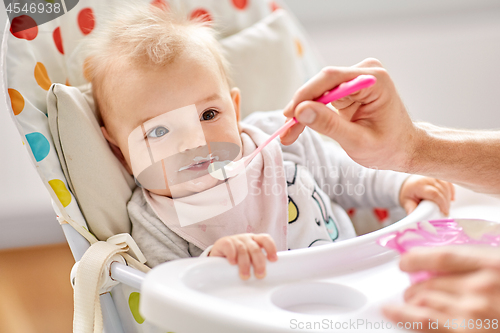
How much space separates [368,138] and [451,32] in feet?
4.01

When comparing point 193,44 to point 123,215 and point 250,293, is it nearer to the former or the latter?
point 123,215

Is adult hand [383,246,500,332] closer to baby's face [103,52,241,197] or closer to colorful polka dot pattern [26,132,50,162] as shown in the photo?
baby's face [103,52,241,197]

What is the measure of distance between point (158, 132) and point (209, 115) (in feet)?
0.28

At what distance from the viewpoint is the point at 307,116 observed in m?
0.49

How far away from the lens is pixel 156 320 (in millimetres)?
407

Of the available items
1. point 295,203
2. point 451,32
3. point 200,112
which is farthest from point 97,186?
point 451,32

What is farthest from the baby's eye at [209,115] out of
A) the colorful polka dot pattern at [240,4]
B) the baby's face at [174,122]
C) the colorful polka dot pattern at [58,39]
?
the colorful polka dot pattern at [240,4]

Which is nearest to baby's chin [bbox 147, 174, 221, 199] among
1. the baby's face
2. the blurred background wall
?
the baby's face

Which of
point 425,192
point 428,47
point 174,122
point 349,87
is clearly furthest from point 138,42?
point 428,47

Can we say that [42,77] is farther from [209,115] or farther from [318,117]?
[318,117]

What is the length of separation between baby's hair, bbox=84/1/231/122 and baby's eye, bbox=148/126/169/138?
9cm

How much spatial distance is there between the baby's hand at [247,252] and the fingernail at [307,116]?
0.14 metres

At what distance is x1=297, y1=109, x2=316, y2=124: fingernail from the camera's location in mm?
493

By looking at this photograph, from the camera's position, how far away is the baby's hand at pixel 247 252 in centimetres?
50
